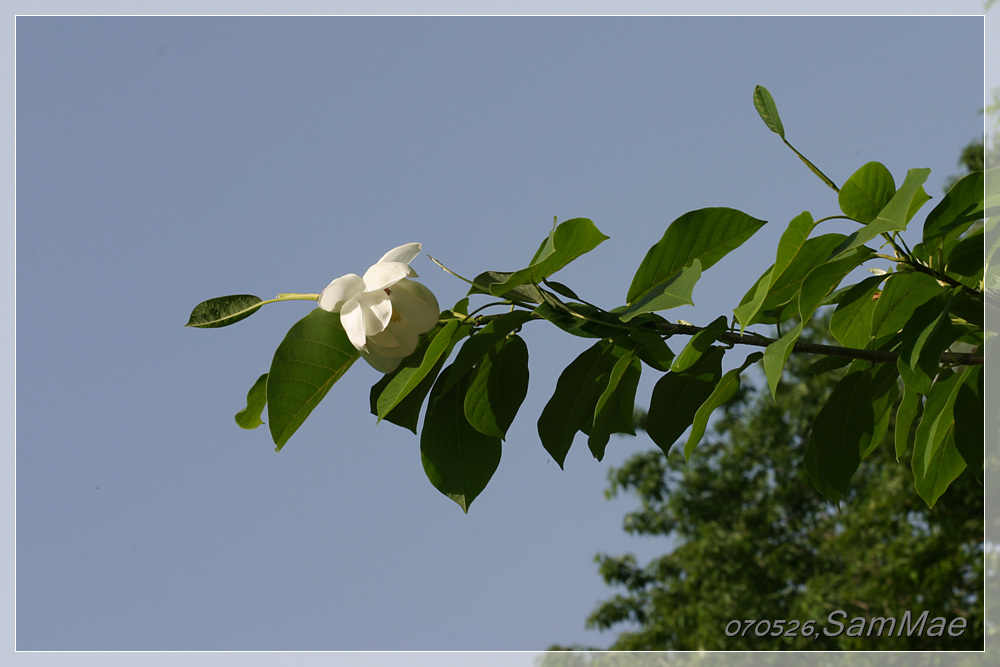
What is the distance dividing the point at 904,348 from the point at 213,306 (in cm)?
58

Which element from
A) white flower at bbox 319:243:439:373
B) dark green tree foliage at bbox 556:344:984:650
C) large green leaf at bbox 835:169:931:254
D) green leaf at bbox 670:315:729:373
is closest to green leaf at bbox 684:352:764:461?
green leaf at bbox 670:315:729:373

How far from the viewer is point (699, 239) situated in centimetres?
73

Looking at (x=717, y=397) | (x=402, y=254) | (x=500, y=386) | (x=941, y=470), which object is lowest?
(x=941, y=470)

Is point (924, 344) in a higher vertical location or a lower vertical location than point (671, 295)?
lower

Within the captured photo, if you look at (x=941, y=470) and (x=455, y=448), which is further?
(x=941, y=470)

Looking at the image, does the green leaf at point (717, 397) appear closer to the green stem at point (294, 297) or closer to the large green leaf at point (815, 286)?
the large green leaf at point (815, 286)

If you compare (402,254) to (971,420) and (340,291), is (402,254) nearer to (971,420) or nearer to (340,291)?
(340,291)

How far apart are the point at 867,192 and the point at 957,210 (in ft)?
0.27

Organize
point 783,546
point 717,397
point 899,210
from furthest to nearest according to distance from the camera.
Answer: point 783,546
point 717,397
point 899,210

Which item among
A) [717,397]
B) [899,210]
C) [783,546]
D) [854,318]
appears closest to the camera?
[899,210]

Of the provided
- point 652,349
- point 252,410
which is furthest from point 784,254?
point 252,410

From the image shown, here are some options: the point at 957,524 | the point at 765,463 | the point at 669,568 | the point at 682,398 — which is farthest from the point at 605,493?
the point at 682,398

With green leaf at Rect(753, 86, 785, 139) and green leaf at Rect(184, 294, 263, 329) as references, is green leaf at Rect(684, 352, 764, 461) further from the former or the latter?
green leaf at Rect(184, 294, 263, 329)

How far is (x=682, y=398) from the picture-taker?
2.72 feet
